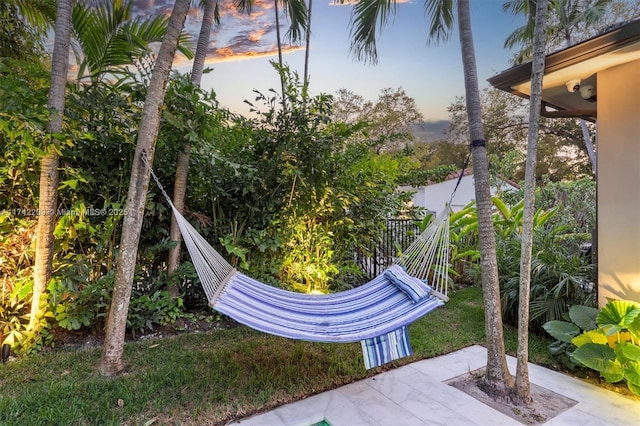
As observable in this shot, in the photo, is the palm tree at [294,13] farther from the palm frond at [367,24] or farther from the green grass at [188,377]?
the green grass at [188,377]

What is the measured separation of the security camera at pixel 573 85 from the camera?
280 cm

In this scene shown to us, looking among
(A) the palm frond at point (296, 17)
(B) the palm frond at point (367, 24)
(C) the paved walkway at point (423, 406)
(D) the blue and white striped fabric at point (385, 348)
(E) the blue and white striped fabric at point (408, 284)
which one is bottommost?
(C) the paved walkway at point (423, 406)

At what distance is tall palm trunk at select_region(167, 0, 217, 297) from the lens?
116 inches

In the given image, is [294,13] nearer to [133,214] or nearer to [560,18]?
[560,18]

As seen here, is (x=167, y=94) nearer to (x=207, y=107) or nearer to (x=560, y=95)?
(x=207, y=107)

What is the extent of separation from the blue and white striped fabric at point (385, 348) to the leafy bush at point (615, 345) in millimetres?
1215

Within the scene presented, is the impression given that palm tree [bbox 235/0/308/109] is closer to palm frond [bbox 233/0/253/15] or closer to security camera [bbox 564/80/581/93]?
palm frond [bbox 233/0/253/15]

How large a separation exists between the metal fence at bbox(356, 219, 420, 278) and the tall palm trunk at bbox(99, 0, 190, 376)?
255cm

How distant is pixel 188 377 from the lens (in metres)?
2.15

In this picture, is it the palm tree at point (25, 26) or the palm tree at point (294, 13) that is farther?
the palm tree at point (294, 13)

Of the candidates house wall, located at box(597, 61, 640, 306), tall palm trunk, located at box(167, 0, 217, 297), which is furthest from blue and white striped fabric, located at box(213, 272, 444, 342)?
house wall, located at box(597, 61, 640, 306)

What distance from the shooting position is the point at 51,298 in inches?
96.2

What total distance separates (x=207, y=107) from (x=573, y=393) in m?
3.37

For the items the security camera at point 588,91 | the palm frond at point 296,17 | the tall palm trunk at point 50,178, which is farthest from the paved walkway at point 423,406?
the palm frond at point 296,17
